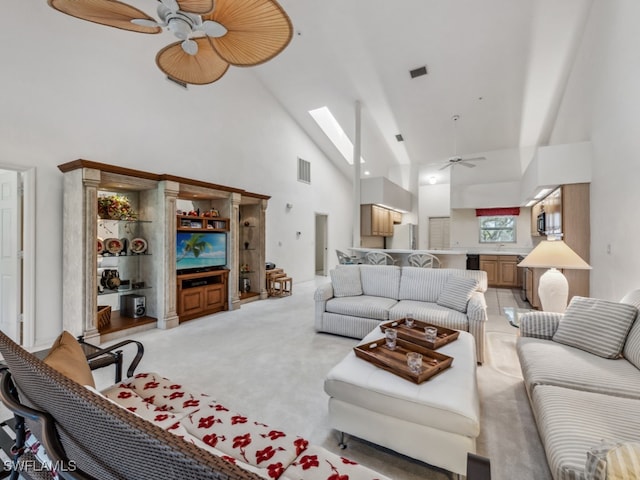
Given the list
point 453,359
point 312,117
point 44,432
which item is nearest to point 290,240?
point 312,117

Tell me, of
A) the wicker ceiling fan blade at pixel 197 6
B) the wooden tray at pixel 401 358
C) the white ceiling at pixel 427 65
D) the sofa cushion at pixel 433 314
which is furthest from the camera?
the white ceiling at pixel 427 65

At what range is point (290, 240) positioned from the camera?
23.8 feet

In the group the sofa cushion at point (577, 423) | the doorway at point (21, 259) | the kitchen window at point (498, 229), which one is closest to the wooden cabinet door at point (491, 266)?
the kitchen window at point (498, 229)

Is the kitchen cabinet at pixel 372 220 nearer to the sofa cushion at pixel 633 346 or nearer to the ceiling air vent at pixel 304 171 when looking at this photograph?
the ceiling air vent at pixel 304 171

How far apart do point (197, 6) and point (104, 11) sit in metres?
0.77

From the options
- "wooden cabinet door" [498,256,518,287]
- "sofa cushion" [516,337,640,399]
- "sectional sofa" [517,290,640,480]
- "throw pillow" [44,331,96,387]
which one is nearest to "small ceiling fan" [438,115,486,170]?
"wooden cabinet door" [498,256,518,287]

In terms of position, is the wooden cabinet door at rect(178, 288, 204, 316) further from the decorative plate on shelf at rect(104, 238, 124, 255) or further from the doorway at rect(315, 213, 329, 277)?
the doorway at rect(315, 213, 329, 277)

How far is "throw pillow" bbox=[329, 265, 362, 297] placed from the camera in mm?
3836

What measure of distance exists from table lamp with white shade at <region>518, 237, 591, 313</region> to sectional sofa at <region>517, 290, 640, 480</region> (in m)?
0.48

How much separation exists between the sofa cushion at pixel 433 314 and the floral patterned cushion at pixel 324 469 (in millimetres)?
2211

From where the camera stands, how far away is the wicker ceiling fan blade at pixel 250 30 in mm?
1646

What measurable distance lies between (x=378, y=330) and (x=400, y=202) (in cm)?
633

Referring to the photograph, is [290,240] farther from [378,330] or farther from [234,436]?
[234,436]

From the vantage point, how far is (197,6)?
1.59m
